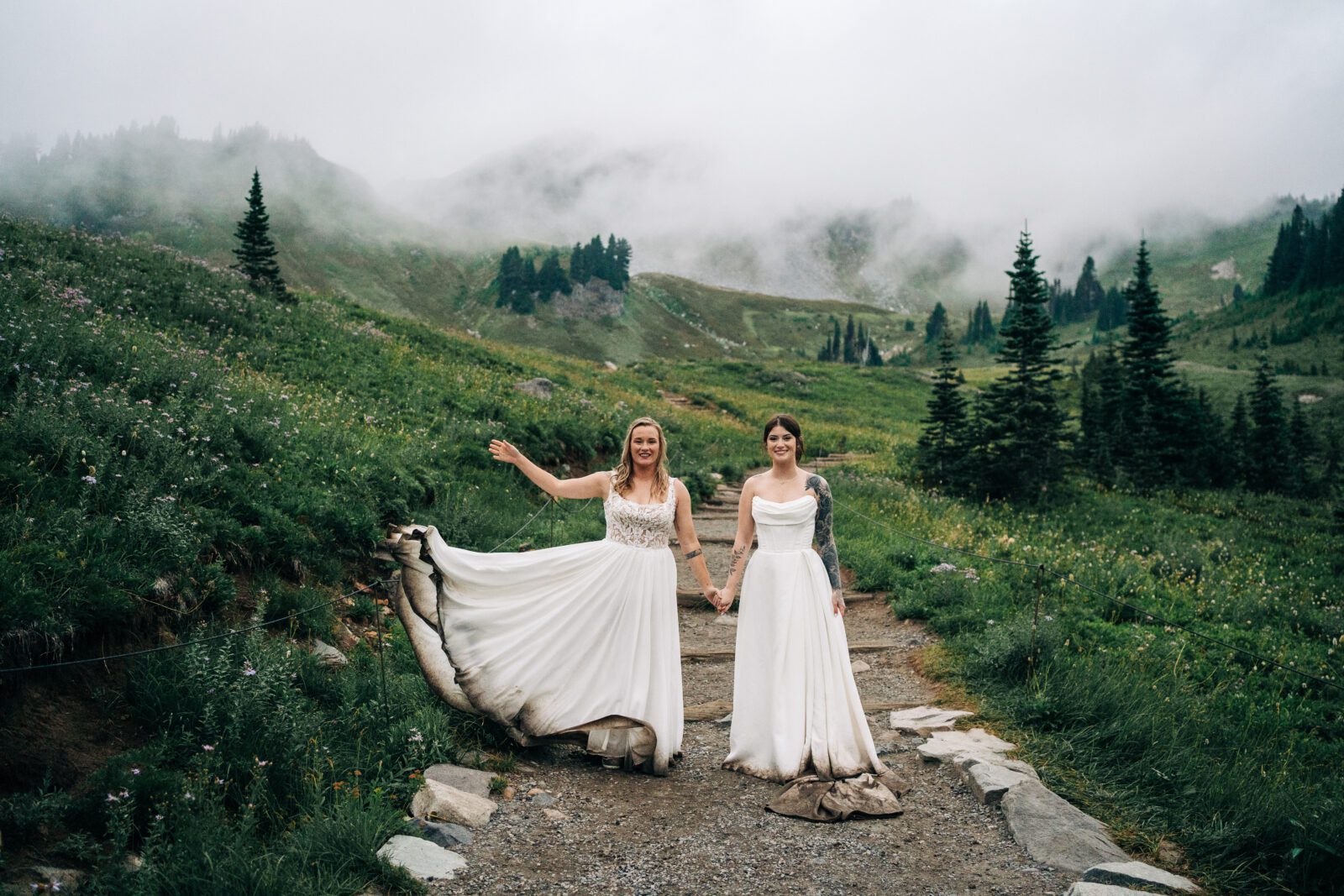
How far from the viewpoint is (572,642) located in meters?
6.39

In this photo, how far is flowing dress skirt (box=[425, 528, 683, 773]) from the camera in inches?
246

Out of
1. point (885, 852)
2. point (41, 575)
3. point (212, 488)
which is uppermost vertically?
point (212, 488)

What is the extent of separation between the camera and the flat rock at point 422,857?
4352 millimetres

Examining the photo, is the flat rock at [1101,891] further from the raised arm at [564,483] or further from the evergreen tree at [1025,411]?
the evergreen tree at [1025,411]

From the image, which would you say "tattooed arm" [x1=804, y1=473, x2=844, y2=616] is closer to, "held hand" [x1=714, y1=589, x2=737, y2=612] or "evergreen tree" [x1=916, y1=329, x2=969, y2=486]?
"held hand" [x1=714, y1=589, x2=737, y2=612]

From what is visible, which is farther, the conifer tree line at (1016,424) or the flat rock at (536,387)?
the conifer tree line at (1016,424)

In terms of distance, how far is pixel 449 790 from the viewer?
A: 5242mm

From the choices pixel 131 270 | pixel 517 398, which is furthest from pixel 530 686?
pixel 131 270

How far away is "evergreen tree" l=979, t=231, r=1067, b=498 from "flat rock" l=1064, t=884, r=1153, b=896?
2088 cm

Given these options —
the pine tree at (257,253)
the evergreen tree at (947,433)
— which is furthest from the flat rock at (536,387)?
the evergreen tree at (947,433)

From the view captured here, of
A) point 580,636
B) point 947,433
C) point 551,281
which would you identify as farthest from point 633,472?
point 551,281

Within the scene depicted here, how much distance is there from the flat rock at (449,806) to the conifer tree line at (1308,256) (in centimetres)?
16188

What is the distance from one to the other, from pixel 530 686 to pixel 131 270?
18307 mm

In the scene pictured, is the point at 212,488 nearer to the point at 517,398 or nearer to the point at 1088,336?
the point at 517,398
